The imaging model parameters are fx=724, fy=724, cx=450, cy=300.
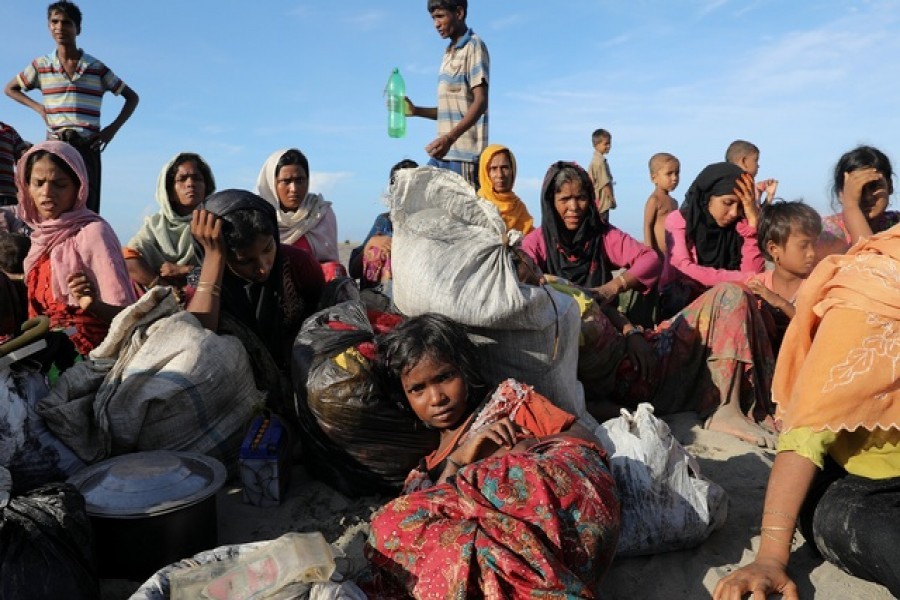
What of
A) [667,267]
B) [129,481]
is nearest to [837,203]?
[667,267]

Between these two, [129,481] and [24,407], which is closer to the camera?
[129,481]

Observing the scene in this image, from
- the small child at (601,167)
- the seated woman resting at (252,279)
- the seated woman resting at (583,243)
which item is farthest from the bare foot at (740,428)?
the small child at (601,167)

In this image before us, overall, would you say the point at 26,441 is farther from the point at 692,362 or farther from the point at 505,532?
the point at 692,362

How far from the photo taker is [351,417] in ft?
9.67

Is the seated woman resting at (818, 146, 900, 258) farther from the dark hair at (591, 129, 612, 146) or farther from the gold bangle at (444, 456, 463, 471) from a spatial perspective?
the dark hair at (591, 129, 612, 146)

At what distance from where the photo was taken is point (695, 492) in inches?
103

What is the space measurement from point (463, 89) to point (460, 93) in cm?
4

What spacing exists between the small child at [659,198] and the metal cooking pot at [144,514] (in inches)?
213

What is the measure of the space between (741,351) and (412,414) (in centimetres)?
184

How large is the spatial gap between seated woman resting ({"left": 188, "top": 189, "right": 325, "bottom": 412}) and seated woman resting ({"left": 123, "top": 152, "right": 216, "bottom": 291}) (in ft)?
4.96

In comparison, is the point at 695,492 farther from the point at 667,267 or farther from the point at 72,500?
the point at 667,267

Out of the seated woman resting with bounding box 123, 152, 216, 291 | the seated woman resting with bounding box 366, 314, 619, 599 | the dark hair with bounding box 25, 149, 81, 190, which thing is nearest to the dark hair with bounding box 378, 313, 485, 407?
the seated woman resting with bounding box 366, 314, 619, 599

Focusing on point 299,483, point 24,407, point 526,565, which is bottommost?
point 299,483

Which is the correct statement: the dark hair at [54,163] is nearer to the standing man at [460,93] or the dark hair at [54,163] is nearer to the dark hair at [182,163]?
the dark hair at [182,163]
